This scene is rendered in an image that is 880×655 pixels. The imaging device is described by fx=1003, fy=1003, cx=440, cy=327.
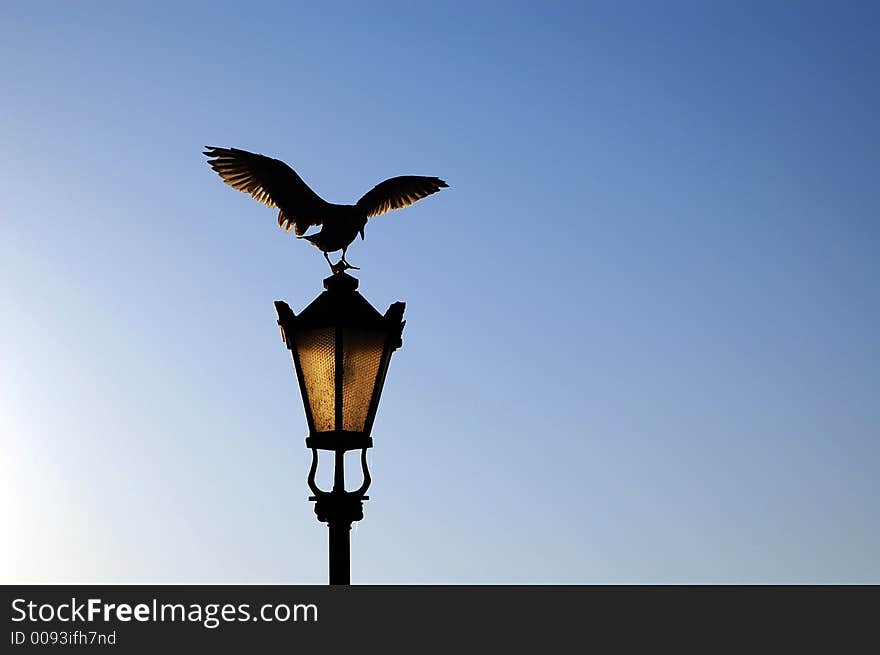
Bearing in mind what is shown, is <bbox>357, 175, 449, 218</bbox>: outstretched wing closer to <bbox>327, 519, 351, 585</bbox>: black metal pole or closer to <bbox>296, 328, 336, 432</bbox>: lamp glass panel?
<bbox>296, 328, 336, 432</bbox>: lamp glass panel

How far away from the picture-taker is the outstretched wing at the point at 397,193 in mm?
7438

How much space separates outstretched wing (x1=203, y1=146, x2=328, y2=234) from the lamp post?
1148 millimetres

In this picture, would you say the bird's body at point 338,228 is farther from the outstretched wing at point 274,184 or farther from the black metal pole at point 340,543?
the black metal pole at point 340,543

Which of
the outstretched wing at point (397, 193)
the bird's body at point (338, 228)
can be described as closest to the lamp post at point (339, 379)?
the bird's body at point (338, 228)

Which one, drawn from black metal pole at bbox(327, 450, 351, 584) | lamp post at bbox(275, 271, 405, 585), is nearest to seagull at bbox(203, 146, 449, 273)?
lamp post at bbox(275, 271, 405, 585)

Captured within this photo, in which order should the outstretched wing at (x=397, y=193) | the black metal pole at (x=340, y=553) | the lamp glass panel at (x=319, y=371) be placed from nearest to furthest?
1. the black metal pole at (x=340, y=553)
2. the lamp glass panel at (x=319, y=371)
3. the outstretched wing at (x=397, y=193)

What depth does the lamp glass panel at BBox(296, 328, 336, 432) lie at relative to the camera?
597 cm

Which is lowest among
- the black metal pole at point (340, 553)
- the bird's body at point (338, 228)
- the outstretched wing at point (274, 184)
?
the black metal pole at point (340, 553)

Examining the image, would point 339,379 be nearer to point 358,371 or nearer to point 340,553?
point 358,371

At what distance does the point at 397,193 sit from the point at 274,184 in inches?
38.4

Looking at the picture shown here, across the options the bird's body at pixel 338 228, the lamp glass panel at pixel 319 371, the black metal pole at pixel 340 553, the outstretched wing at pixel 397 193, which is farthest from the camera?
the outstretched wing at pixel 397 193

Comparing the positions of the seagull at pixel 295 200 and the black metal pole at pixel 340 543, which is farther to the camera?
the seagull at pixel 295 200

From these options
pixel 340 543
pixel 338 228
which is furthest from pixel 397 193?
pixel 340 543
